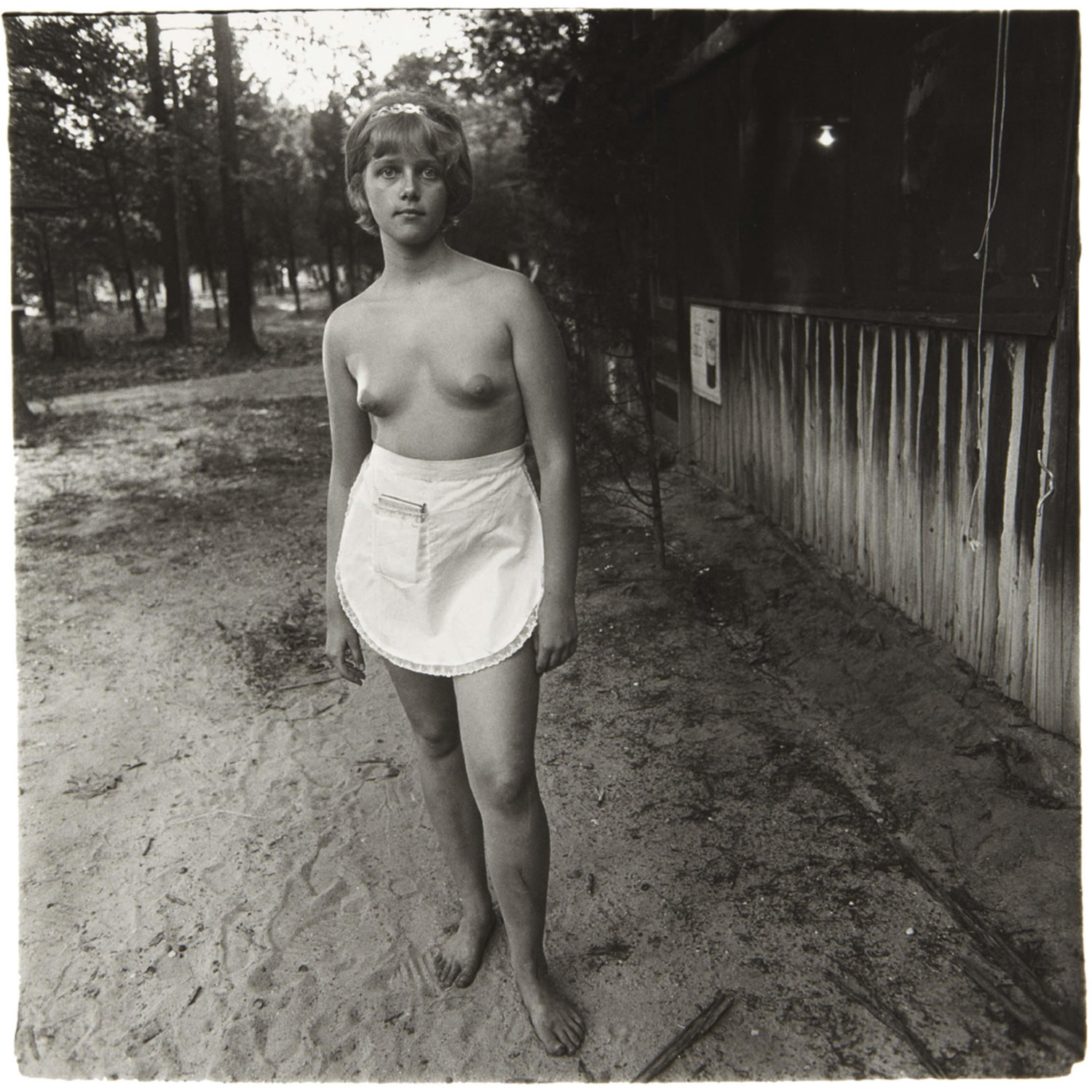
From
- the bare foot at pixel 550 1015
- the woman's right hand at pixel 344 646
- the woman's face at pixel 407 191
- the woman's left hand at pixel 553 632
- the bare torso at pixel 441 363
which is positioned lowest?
the bare foot at pixel 550 1015

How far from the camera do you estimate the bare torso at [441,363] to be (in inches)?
84.2

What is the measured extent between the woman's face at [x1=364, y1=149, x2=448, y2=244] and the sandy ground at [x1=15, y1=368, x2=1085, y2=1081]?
1909 mm

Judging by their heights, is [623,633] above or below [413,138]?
below

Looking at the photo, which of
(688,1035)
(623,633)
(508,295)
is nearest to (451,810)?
(688,1035)

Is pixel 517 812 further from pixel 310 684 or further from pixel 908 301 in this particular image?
pixel 908 301

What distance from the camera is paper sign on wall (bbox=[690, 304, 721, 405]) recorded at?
656 cm

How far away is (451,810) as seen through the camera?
2.60 meters

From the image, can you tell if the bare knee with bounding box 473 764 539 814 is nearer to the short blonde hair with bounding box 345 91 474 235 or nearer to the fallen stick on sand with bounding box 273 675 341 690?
the short blonde hair with bounding box 345 91 474 235

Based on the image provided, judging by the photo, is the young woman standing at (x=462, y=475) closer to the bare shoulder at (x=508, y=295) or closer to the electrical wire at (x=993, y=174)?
the bare shoulder at (x=508, y=295)

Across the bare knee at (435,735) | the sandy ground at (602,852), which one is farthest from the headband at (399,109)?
the sandy ground at (602,852)

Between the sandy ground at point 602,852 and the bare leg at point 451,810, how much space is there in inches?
3.0

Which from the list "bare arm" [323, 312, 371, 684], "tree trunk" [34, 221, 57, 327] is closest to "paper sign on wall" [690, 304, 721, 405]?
"bare arm" [323, 312, 371, 684]

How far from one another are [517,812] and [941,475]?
2535 millimetres

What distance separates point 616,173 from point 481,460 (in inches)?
136
